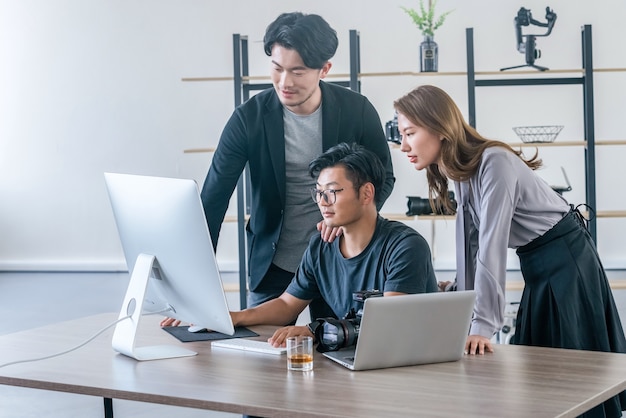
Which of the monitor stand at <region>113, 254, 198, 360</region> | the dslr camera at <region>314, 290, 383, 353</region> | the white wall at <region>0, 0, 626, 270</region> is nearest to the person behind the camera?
the dslr camera at <region>314, 290, 383, 353</region>

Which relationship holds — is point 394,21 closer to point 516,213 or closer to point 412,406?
point 516,213

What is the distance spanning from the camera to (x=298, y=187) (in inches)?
117

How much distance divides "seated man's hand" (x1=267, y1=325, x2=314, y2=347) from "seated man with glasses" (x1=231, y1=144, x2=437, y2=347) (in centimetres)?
26

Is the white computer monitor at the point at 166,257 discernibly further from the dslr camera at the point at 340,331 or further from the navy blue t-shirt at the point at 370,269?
the navy blue t-shirt at the point at 370,269

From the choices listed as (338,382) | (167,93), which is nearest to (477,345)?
(338,382)

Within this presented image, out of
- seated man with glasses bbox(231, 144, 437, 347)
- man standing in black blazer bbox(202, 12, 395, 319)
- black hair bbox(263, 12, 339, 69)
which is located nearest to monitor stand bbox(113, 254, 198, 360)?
seated man with glasses bbox(231, 144, 437, 347)

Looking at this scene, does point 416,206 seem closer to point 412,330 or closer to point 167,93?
point 167,93

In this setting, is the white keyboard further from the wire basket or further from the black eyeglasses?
the wire basket

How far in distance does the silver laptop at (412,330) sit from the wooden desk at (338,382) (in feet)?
0.09

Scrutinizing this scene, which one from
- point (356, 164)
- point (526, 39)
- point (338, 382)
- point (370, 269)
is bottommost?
point (338, 382)

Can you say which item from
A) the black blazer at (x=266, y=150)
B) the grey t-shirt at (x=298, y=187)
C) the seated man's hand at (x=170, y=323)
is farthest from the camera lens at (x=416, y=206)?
the seated man's hand at (x=170, y=323)

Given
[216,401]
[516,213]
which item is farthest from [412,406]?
[516,213]

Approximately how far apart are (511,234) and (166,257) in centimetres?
96

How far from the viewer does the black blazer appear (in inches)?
116
